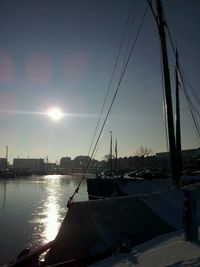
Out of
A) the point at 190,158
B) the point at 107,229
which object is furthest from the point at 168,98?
the point at 190,158

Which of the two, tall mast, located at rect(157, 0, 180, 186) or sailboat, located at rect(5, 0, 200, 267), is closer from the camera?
sailboat, located at rect(5, 0, 200, 267)

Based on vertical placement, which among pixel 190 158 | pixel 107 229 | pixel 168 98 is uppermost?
pixel 168 98

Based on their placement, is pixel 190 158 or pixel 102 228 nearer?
pixel 102 228

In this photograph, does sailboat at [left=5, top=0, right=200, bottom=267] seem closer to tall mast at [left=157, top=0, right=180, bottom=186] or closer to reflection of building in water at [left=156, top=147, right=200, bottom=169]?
tall mast at [left=157, top=0, right=180, bottom=186]

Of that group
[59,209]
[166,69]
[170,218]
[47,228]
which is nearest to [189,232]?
[170,218]

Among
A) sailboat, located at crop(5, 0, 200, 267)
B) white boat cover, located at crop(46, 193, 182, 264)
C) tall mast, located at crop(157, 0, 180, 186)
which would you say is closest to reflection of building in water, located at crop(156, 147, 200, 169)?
tall mast, located at crop(157, 0, 180, 186)

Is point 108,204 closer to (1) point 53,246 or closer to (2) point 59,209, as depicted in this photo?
(1) point 53,246

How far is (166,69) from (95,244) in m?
9.95

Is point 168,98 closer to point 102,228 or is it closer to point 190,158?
point 102,228

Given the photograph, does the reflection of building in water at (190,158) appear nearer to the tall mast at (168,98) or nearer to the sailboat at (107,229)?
the tall mast at (168,98)

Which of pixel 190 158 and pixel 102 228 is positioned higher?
pixel 190 158

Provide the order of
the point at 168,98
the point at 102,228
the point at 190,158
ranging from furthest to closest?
the point at 190,158 → the point at 168,98 → the point at 102,228

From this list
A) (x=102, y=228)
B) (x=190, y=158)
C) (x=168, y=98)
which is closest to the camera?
(x=102, y=228)

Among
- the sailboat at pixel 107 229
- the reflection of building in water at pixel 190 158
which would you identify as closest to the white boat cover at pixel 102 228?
the sailboat at pixel 107 229
